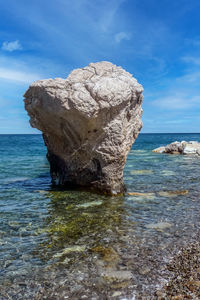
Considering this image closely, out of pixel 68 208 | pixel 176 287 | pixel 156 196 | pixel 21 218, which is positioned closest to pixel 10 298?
pixel 176 287

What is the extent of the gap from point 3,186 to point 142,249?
8.75 m

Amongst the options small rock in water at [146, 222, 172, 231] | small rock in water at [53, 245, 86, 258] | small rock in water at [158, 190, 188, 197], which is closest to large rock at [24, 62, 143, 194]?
small rock in water at [158, 190, 188, 197]

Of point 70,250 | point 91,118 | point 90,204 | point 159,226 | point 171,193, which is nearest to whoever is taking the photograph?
point 70,250

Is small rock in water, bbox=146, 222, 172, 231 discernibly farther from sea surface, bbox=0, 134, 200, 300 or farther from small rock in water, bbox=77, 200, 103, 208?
small rock in water, bbox=77, 200, 103, 208

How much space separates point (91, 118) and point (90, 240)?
15.9 feet

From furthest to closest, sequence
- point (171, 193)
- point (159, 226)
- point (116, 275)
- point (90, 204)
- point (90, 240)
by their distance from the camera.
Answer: point (171, 193) < point (90, 204) < point (159, 226) < point (90, 240) < point (116, 275)

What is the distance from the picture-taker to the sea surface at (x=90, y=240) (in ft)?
14.6

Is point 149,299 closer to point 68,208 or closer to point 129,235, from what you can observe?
point 129,235

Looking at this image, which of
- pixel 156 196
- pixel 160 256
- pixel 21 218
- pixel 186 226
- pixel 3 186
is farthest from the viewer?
pixel 3 186

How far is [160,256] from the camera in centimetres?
544

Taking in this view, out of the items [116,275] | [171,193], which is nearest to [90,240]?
[116,275]

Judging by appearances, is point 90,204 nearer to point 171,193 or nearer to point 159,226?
point 159,226

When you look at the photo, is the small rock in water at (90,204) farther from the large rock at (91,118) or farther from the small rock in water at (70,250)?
the small rock in water at (70,250)

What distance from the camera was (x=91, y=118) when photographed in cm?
962
